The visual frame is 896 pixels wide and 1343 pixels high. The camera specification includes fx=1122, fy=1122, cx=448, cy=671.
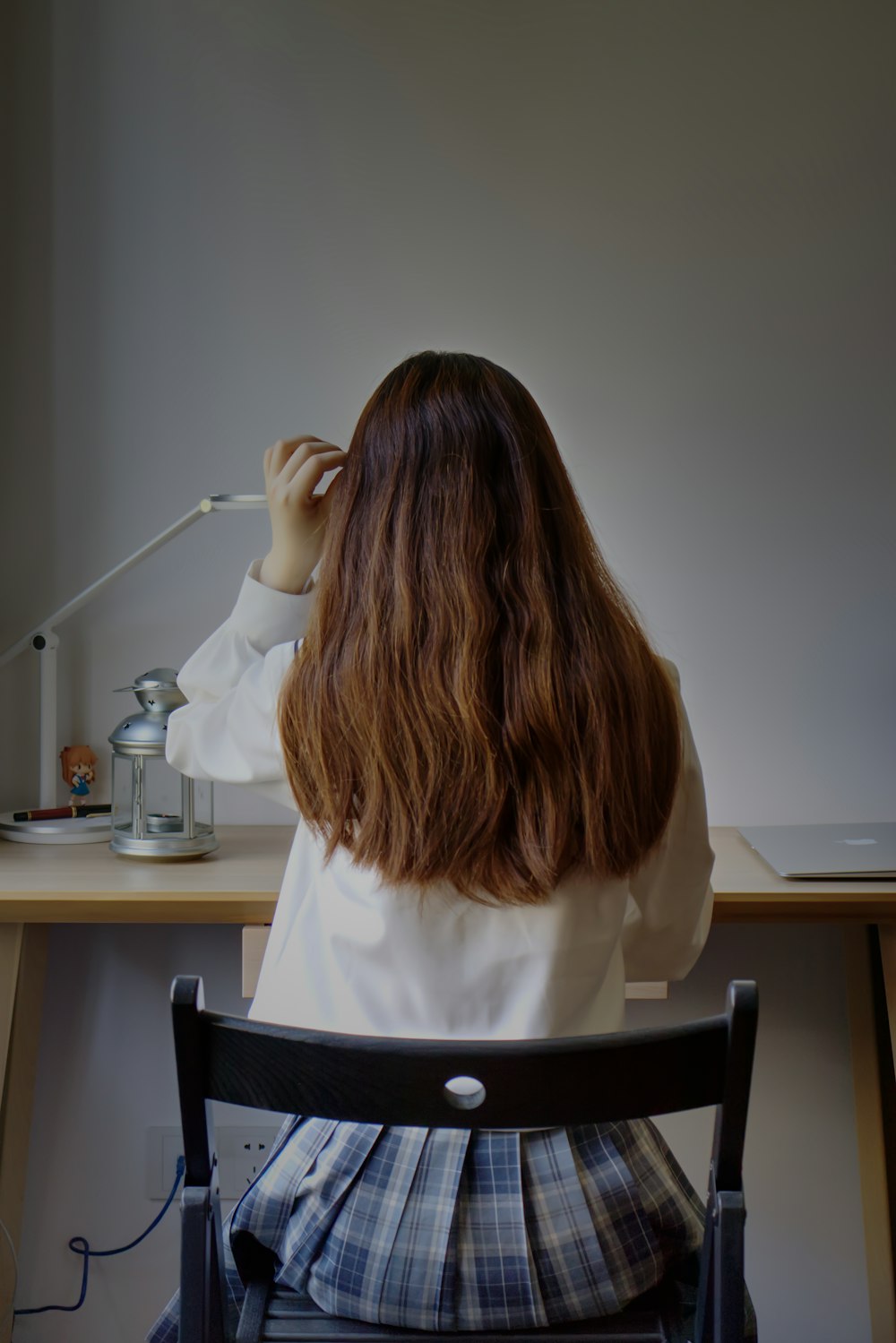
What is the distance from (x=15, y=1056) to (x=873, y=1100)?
3.96 feet

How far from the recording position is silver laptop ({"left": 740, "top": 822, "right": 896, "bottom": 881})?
132 cm

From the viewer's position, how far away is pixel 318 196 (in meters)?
1.72

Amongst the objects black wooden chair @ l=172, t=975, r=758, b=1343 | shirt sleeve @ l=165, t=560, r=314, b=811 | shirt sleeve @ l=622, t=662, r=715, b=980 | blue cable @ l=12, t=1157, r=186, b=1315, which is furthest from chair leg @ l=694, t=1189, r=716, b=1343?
blue cable @ l=12, t=1157, r=186, b=1315

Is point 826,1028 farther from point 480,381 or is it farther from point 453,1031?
point 480,381

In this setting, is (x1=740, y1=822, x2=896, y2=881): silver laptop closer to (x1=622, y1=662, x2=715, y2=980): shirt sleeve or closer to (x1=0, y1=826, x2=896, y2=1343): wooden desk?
(x1=0, y1=826, x2=896, y2=1343): wooden desk

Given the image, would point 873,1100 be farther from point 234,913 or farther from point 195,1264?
point 195,1264

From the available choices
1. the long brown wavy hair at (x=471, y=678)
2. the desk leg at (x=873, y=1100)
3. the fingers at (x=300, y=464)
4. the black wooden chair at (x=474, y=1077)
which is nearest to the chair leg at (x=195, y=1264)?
the black wooden chair at (x=474, y=1077)

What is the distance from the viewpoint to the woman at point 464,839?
29.2 inches

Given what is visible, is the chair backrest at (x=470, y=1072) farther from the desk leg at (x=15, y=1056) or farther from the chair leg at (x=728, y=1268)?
the desk leg at (x=15, y=1056)

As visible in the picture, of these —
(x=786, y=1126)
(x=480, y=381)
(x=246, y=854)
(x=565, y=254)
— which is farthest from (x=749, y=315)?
(x=786, y=1126)

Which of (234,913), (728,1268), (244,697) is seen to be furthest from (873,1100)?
(244,697)

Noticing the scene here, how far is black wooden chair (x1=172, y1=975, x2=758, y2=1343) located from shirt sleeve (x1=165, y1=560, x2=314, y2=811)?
276mm

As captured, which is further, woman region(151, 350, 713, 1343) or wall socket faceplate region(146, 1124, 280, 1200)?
wall socket faceplate region(146, 1124, 280, 1200)

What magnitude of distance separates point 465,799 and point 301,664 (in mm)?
163
